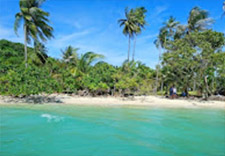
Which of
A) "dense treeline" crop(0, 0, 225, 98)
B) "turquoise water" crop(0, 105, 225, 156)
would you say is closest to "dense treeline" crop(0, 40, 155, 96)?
"dense treeline" crop(0, 0, 225, 98)

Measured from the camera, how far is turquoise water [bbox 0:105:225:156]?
211 inches

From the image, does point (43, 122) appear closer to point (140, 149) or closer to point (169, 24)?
point (140, 149)

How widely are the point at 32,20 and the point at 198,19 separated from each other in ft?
68.9

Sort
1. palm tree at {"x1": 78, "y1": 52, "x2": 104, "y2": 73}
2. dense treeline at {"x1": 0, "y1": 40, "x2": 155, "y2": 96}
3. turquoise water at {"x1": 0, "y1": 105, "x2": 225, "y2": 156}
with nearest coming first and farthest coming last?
1. turquoise water at {"x1": 0, "y1": 105, "x2": 225, "y2": 156}
2. dense treeline at {"x1": 0, "y1": 40, "x2": 155, "y2": 96}
3. palm tree at {"x1": 78, "y1": 52, "x2": 104, "y2": 73}

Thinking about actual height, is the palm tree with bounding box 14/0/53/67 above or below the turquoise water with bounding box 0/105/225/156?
above

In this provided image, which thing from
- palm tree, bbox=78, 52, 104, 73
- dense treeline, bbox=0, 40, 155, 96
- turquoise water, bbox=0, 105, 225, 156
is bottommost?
turquoise water, bbox=0, 105, 225, 156

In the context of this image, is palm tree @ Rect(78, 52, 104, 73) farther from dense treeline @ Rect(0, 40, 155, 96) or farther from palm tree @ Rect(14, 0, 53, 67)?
palm tree @ Rect(14, 0, 53, 67)

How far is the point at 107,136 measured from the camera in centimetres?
677

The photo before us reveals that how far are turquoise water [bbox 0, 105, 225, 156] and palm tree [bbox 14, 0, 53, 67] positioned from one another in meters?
8.61

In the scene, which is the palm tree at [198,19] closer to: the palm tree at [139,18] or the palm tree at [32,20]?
the palm tree at [139,18]

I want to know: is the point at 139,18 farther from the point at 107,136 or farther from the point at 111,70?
the point at 107,136

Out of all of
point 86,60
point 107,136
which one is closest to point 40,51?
point 86,60

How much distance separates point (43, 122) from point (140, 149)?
4621mm

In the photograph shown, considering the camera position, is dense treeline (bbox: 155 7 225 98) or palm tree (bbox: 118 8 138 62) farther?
palm tree (bbox: 118 8 138 62)
